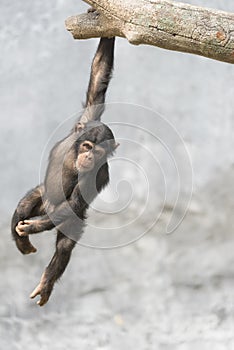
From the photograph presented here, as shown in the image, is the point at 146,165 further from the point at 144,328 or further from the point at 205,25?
the point at 205,25

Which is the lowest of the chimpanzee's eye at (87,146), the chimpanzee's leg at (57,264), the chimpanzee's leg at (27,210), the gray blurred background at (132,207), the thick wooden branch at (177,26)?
the gray blurred background at (132,207)

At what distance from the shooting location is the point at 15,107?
9.73 meters

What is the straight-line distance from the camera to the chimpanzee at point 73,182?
610 cm

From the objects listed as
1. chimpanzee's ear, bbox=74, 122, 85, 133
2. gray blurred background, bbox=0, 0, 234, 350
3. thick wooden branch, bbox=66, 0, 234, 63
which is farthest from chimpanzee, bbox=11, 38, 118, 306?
gray blurred background, bbox=0, 0, 234, 350

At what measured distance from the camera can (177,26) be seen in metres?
5.03

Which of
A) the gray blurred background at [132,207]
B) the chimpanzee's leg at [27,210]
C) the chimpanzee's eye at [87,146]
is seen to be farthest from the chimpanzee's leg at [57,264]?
the gray blurred background at [132,207]

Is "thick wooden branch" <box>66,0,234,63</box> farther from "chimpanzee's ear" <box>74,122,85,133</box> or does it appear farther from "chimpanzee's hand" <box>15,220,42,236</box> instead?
"chimpanzee's hand" <box>15,220,42,236</box>

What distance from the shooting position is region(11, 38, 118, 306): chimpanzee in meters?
6.10

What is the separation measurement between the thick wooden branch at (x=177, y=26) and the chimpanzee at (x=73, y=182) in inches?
34.5

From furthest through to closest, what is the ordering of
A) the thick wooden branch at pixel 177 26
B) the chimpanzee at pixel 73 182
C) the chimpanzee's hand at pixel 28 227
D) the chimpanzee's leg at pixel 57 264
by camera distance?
the chimpanzee's leg at pixel 57 264 → the chimpanzee at pixel 73 182 → the chimpanzee's hand at pixel 28 227 → the thick wooden branch at pixel 177 26

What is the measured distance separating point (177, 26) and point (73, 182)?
5.63 ft

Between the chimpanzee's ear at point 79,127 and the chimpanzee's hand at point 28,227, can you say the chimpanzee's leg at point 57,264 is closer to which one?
the chimpanzee's hand at point 28,227

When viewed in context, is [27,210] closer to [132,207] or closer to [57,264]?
[57,264]

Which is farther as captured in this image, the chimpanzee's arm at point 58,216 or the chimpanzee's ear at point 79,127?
the chimpanzee's ear at point 79,127
